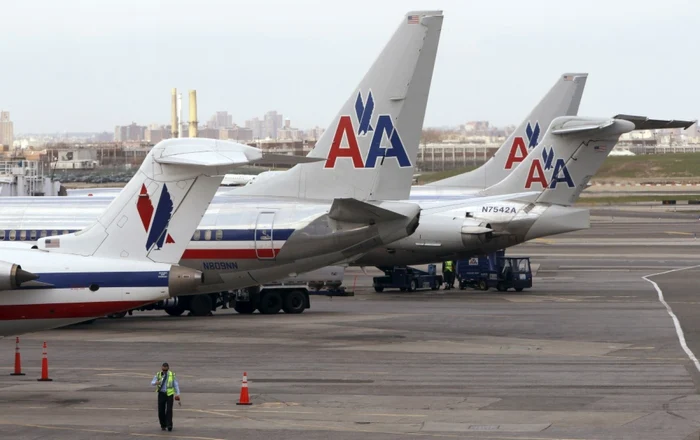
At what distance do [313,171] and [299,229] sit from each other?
7.76ft

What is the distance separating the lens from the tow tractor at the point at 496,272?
6062cm

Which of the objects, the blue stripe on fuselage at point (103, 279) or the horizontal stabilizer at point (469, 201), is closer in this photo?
the blue stripe on fuselage at point (103, 279)

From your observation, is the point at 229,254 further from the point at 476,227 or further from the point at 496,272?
the point at 496,272

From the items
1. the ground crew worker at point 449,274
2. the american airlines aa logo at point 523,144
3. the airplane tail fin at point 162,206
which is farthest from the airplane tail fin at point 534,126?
the airplane tail fin at point 162,206

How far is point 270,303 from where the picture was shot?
49000 millimetres

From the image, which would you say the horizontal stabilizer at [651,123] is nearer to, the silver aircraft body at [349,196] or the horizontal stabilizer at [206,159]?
the silver aircraft body at [349,196]

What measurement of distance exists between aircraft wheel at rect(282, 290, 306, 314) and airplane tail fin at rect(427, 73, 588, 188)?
1849cm

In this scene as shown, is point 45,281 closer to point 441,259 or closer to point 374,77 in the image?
point 374,77

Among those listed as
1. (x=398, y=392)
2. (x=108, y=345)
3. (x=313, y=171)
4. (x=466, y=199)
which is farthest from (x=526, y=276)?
(x=398, y=392)

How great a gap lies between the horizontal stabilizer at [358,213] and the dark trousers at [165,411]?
15.2 meters

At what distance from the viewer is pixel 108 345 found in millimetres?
A: 38875

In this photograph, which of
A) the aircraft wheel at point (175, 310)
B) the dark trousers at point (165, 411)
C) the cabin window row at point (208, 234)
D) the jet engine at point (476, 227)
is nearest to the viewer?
the dark trousers at point (165, 411)

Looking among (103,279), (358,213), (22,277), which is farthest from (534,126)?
(22,277)

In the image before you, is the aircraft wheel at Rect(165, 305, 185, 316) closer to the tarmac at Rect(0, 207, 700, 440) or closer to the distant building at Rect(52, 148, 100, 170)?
the tarmac at Rect(0, 207, 700, 440)
